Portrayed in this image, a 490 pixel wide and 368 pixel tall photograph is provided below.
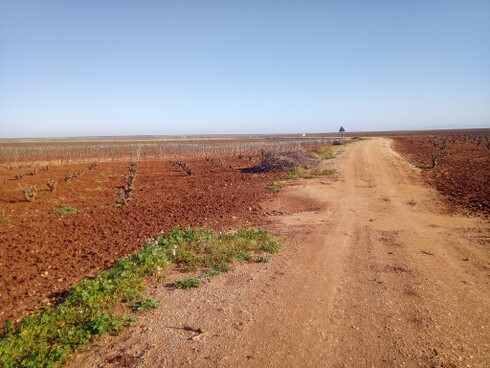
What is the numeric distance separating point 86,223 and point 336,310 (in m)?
8.57

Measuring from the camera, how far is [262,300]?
508cm

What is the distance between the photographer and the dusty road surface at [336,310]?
3.78 m

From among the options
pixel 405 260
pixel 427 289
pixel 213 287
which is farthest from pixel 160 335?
pixel 405 260

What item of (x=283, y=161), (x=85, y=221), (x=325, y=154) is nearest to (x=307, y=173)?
(x=283, y=161)

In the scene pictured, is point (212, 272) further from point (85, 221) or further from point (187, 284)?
point (85, 221)

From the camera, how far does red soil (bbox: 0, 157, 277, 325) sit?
20.8 feet

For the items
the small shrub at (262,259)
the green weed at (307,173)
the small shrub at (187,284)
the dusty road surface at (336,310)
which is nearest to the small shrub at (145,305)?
the dusty road surface at (336,310)

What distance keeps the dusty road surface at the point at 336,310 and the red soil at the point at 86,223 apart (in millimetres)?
2342

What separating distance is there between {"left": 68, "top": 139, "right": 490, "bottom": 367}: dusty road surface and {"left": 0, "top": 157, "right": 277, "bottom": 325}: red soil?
2.34 m

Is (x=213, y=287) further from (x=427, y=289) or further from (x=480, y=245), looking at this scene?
(x=480, y=245)

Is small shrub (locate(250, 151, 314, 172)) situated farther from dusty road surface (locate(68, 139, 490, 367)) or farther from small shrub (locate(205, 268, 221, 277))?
small shrub (locate(205, 268, 221, 277))

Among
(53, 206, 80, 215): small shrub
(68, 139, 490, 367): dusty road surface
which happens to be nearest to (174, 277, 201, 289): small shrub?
(68, 139, 490, 367): dusty road surface

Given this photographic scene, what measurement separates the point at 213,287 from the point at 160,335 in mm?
1486

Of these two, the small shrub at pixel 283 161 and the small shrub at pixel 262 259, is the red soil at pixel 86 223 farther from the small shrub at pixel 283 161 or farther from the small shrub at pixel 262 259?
the small shrub at pixel 283 161
